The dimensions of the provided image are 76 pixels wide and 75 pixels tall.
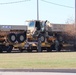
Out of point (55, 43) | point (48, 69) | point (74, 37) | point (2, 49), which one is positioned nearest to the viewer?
point (48, 69)

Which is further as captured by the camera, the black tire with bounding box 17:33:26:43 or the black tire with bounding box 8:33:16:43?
the black tire with bounding box 17:33:26:43

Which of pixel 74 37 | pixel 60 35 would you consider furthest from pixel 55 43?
pixel 74 37

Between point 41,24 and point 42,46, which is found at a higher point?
point 41,24

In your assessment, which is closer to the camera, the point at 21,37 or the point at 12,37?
the point at 12,37

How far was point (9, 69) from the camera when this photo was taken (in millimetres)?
17875

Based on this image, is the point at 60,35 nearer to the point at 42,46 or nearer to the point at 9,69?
the point at 42,46

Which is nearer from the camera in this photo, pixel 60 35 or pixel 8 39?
pixel 8 39

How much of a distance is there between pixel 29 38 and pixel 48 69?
24.3 meters

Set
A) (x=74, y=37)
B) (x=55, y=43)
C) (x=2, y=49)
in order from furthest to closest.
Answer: (x=74, y=37) < (x=55, y=43) < (x=2, y=49)

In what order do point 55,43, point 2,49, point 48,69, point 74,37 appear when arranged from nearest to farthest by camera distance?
point 48,69, point 2,49, point 55,43, point 74,37

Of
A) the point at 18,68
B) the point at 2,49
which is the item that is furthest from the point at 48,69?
the point at 2,49

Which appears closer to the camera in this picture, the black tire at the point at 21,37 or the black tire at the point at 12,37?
the black tire at the point at 12,37

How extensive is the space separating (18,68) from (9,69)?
517mm

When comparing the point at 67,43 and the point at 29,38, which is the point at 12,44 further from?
the point at 67,43
